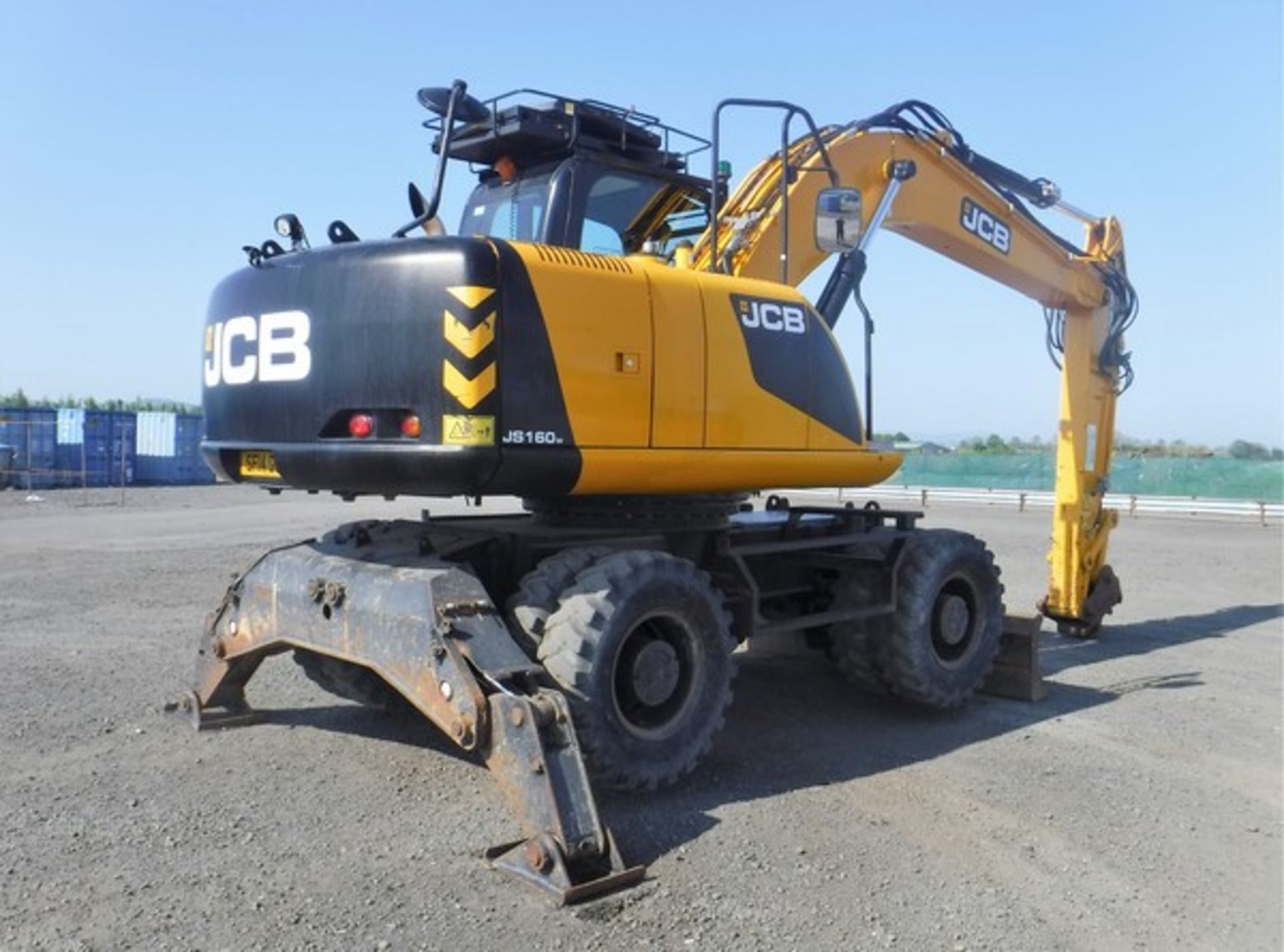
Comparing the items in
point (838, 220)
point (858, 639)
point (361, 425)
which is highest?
point (838, 220)

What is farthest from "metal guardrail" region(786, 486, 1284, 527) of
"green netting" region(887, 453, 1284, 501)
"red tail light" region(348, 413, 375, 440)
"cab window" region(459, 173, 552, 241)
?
"red tail light" region(348, 413, 375, 440)

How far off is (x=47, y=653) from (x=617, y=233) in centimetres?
546

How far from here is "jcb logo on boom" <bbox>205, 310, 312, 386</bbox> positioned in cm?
538

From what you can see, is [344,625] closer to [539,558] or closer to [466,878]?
[539,558]

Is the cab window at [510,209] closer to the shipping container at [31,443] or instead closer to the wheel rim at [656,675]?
the wheel rim at [656,675]

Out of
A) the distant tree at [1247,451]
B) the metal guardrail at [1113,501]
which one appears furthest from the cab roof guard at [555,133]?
the distant tree at [1247,451]

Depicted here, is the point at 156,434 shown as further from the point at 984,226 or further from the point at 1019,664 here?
the point at 1019,664

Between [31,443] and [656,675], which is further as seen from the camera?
[31,443]

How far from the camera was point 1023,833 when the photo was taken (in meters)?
4.95

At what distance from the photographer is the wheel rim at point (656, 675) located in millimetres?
5191

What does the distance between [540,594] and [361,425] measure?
1148 millimetres

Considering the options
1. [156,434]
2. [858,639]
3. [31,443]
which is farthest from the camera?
[156,434]

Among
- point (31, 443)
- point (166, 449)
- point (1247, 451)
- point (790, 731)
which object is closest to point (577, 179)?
point (790, 731)

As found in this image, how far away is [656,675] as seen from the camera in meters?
5.25
